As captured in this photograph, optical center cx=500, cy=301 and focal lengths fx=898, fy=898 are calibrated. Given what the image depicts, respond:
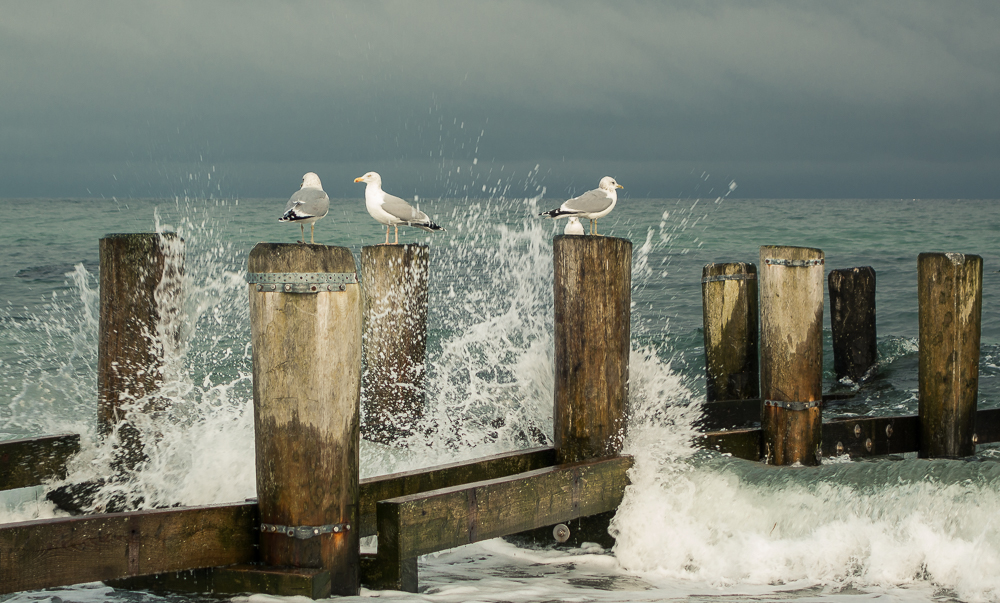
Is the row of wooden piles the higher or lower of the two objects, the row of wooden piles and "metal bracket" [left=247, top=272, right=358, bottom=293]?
the lower

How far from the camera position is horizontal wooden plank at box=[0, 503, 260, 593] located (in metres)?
3.32

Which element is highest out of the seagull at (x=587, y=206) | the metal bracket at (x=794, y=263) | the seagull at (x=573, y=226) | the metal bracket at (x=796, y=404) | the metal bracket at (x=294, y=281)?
the seagull at (x=587, y=206)

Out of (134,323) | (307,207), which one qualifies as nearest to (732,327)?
(307,207)

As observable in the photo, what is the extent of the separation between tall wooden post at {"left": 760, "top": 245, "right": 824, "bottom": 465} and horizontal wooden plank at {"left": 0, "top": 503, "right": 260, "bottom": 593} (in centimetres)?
373

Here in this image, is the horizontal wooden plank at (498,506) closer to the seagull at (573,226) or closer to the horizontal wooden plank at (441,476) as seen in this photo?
the horizontal wooden plank at (441,476)

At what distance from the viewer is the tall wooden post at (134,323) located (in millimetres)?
5078

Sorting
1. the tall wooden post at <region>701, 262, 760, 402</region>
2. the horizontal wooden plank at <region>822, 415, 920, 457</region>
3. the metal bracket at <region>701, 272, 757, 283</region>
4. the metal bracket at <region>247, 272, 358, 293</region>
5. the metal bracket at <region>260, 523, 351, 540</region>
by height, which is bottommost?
the horizontal wooden plank at <region>822, 415, 920, 457</region>

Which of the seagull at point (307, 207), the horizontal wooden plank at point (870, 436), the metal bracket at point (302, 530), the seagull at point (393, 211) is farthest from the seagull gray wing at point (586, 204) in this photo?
the metal bracket at point (302, 530)

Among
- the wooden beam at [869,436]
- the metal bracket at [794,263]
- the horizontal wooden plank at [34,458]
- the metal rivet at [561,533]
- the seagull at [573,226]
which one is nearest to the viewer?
the horizontal wooden plank at [34,458]

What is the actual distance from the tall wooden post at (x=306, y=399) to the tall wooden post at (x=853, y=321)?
8.58 metres

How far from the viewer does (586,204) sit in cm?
868

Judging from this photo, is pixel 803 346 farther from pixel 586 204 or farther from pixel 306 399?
pixel 306 399

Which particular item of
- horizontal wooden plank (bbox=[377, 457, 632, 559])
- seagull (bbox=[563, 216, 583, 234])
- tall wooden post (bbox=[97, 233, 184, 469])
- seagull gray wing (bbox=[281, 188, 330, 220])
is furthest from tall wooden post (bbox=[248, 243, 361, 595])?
seagull (bbox=[563, 216, 583, 234])

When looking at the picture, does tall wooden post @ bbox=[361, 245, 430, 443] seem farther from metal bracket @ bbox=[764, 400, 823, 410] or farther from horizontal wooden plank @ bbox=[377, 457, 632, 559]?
metal bracket @ bbox=[764, 400, 823, 410]
